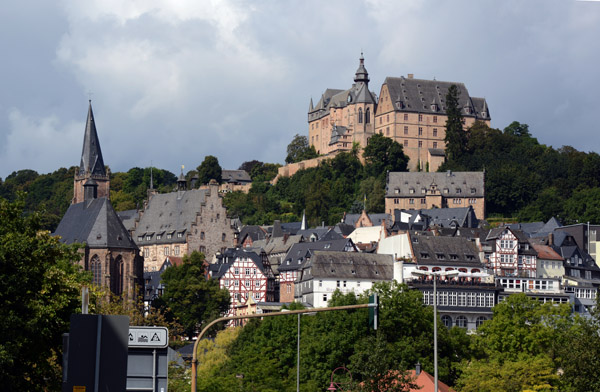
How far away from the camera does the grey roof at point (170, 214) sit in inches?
5689

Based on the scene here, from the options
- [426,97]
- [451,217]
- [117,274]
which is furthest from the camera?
[426,97]

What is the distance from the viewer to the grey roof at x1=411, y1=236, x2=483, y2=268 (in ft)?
365

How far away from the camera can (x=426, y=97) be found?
19262cm

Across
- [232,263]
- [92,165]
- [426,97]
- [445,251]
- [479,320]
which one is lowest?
[479,320]

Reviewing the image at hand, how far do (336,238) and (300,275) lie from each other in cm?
1755

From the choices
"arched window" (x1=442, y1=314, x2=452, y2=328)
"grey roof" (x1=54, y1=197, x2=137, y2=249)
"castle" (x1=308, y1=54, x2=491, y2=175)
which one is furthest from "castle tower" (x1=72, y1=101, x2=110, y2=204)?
"arched window" (x1=442, y1=314, x2=452, y2=328)

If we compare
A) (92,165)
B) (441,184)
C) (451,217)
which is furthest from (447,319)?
(441,184)

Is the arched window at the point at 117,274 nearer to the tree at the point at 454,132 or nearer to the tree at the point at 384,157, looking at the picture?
the tree at the point at 384,157

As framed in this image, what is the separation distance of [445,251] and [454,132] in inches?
2728

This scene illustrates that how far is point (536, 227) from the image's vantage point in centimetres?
14962

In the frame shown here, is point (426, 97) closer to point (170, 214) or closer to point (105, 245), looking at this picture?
point (170, 214)

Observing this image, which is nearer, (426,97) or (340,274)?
(340,274)

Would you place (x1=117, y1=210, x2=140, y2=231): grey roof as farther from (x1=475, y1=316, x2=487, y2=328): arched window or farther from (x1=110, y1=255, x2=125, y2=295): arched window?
(x1=475, y1=316, x2=487, y2=328): arched window

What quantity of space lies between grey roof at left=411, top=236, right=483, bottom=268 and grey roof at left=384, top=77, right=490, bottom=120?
75.1 meters
